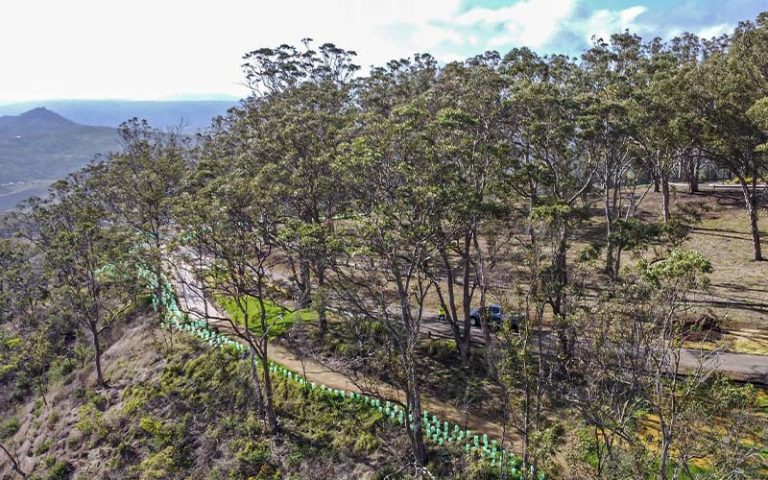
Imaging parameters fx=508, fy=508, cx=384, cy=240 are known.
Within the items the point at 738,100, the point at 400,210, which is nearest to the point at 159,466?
the point at 400,210

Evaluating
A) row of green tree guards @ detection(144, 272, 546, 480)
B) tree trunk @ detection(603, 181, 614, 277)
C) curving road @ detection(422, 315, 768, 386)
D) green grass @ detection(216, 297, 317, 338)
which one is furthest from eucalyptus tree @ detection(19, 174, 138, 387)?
curving road @ detection(422, 315, 768, 386)

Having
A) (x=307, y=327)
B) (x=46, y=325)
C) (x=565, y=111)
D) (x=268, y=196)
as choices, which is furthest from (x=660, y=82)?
(x=46, y=325)

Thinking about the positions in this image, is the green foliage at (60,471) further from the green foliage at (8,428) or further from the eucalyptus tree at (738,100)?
the eucalyptus tree at (738,100)

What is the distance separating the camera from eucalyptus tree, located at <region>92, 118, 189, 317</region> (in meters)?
35.7

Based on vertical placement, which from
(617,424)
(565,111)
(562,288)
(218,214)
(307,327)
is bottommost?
(307,327)

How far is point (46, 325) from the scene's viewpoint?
45594 millimetres

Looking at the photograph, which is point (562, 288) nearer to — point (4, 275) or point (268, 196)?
point (268, 196)

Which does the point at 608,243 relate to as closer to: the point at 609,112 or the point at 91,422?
the point at 609,112

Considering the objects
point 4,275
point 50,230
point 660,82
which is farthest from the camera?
point 50,230

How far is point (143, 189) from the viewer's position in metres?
39.7

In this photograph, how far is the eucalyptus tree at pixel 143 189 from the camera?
35.7m

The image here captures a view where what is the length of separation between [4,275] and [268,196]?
37.9 meters

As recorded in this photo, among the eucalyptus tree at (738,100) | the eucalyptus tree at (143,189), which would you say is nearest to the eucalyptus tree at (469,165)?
the eucalyptus tree at (738,100)

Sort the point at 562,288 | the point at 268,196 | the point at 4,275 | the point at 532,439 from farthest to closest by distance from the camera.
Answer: the point at 4,275 → the point at 268,196 → the point at 562,288 → the point at 532,439
